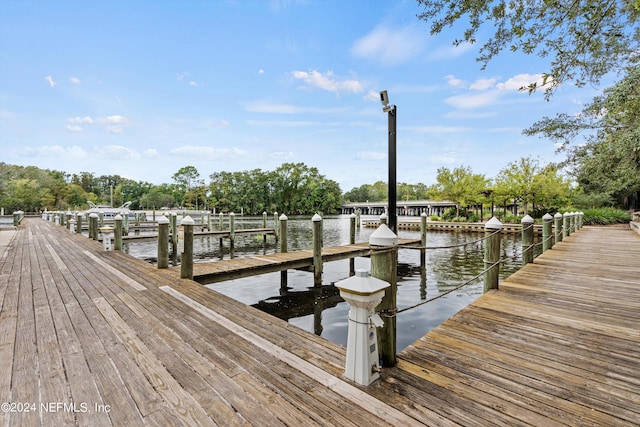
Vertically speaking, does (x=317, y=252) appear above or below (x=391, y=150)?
below

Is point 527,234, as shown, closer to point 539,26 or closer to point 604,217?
point 539,26

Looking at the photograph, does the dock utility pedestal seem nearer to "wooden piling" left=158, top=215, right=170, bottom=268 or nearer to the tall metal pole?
the tall metal pole

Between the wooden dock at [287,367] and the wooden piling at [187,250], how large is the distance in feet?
3.54

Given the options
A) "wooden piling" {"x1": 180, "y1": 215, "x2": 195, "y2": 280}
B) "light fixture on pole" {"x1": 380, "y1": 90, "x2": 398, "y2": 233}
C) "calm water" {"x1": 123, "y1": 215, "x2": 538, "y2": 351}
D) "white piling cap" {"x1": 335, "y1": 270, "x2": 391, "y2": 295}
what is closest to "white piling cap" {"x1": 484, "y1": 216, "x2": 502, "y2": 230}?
"calm water" {"x1": 123, "y1": 215, "x2": 538, "y2": 351}

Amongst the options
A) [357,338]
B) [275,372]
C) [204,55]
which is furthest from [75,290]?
[204,55]

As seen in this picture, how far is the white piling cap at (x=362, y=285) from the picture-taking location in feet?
5.61

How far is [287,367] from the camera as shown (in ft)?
6.71

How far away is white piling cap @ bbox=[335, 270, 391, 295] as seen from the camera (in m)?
1.71

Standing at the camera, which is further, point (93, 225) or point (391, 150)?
point (93, 225)

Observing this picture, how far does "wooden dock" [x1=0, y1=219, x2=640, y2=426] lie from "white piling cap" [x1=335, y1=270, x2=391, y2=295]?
61 cm

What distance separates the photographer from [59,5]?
9516mm

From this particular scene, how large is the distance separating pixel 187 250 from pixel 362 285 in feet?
12.9

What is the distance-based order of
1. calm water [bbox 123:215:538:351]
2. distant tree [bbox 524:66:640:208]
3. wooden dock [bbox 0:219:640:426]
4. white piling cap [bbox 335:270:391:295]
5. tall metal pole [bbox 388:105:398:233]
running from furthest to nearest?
distant tree [bbox 524:66:640:208] < calm water [bbox 123:215:538:351] < tall metal pole [bbox 388:105:398:233] < white piling cap [bbox 335:270:391:295] < wooden dock [bbox 0:219:640:426]

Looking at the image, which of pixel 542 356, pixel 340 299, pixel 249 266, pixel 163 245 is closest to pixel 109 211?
pixel 163 245
